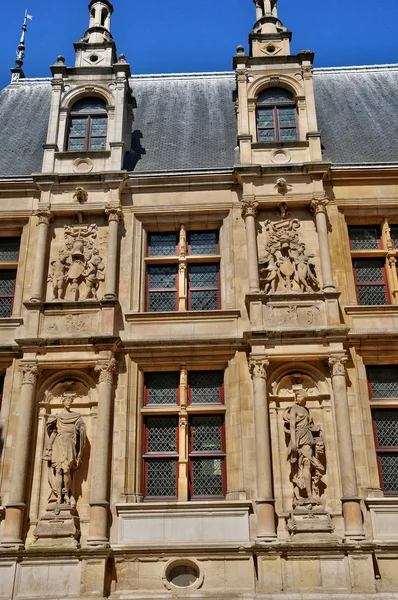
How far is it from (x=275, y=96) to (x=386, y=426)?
836 centimetres

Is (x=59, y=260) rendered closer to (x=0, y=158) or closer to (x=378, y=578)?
(x=0, y=158)

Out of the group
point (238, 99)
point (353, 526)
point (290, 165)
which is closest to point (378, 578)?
point (353, 526)

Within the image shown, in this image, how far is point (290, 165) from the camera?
1470cm

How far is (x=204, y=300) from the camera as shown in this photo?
14258 mm

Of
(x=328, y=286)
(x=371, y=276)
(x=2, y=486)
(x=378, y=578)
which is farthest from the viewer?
(x=371, y=276)

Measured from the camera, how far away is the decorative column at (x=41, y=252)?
13.8m

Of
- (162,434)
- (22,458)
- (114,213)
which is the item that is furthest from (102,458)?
(114,213)

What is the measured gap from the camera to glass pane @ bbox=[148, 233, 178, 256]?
14.8m

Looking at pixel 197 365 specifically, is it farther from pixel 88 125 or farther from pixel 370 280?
pixel 88 125

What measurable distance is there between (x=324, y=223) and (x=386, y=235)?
1.54m

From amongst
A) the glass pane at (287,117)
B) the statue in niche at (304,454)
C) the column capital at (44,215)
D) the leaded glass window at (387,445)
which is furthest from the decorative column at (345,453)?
the column capital at (44,215)

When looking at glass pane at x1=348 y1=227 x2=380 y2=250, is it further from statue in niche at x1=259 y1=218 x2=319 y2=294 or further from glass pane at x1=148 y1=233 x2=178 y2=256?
glass pane at x1=148 y1=233 x2=178 y2=256

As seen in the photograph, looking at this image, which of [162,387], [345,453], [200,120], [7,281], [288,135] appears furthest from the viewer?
[200,120]

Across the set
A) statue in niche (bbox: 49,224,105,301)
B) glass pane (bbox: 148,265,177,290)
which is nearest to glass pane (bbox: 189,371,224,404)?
glass pane (bbox: 148,265,177,290)
